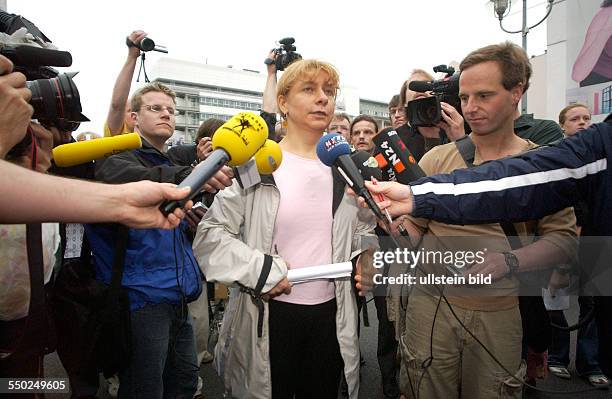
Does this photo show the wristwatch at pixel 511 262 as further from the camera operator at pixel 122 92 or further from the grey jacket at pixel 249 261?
the camera operator at pixel 122 92

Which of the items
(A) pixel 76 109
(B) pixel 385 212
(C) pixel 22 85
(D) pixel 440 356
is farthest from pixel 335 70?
(D) pixel 440 356

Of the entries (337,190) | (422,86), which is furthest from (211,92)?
(337,190)

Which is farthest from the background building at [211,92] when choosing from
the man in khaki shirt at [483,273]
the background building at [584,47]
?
the man in khaki shirt at [483,273]

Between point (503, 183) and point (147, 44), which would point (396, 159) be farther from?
point (147, 44)

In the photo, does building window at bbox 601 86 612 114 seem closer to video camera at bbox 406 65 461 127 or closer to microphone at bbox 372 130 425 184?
video camera at bbox 406 65 461 127

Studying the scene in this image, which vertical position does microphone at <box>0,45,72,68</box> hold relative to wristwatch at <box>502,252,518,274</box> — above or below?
above

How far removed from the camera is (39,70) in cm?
131

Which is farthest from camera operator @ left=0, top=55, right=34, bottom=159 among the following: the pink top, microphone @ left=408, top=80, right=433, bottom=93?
microphone @ left=408, top=80, right=433, bottom=93

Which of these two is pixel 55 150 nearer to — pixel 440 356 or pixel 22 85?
pixel 22 85

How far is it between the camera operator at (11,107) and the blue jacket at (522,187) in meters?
1.26

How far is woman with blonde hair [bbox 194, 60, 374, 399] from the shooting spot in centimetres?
158

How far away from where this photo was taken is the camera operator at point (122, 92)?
2445mm

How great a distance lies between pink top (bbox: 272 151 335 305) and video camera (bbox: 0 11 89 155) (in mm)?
843

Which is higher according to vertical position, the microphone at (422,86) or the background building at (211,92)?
the background building at (211,92)
